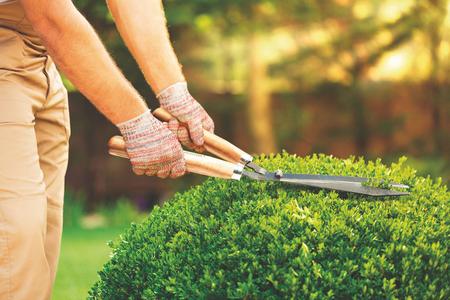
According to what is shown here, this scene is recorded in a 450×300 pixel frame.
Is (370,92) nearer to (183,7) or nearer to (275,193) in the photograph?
(183,7)

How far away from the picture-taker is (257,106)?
45.1 feet

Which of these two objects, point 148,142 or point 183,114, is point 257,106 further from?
point 148,142

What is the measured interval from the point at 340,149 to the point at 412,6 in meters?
2.79

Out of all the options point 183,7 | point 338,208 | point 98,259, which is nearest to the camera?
point 338,208

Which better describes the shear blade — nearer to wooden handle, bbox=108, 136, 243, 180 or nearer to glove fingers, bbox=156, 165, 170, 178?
wooden handle, bbox=108, 136, 243, 180

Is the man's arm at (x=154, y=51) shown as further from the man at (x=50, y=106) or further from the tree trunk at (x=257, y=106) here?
the tree trunk at (x=257, y=106)

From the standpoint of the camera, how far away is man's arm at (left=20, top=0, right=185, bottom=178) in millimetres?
2750

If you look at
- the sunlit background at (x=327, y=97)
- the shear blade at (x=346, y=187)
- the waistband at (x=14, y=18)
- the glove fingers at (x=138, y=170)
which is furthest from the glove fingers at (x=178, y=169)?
the sunlit background at (x=327, y=97)

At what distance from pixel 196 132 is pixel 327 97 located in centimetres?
1177

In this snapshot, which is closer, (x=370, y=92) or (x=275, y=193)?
(x=275, y=193)

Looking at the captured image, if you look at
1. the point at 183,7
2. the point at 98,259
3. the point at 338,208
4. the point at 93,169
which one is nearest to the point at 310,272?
the point at 338,208

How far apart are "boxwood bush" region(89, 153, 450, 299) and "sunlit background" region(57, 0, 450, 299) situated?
10.6 metres

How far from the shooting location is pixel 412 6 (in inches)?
555

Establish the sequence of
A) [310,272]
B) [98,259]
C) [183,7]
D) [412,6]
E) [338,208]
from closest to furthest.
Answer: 1. [310,272]
2. [338,208]
3. [98,259]
4. [183,7]
5. [412,6]
